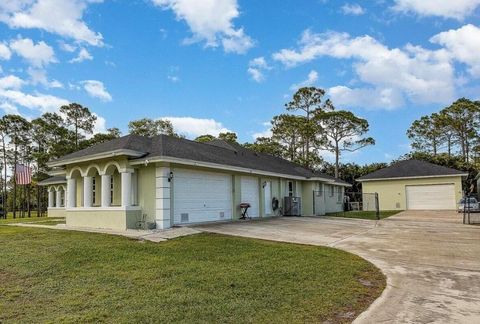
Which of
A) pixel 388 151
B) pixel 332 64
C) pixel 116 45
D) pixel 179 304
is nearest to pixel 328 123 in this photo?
pixel 388 151

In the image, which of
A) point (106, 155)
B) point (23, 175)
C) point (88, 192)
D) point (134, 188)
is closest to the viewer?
point (106, 155)

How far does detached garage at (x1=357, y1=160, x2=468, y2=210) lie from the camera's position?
96.9 feet

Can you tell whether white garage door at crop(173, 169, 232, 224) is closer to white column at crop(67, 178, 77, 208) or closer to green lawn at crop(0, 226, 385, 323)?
green lawn at crop(0, 226, 385, 323)

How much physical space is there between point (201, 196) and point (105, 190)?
3.78m

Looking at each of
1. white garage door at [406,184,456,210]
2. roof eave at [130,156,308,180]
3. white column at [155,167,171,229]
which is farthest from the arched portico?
white garage door at [406,184,456,210]

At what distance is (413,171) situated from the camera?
31.2m

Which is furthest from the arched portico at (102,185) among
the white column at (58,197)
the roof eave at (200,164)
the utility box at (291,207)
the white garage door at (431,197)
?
the white garage door at (431,197)

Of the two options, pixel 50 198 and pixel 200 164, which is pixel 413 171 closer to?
pixel 200 164

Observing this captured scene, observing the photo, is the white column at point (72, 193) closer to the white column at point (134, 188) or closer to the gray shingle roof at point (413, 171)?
the white column at point (134, 188)

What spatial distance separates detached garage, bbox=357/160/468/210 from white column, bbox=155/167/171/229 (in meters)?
23.6

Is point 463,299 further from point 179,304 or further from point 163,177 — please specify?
point 163,177

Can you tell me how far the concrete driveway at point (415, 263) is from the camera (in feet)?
17.2

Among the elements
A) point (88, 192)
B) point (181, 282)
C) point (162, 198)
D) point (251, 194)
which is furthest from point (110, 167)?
point (181, 282)

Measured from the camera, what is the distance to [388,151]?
1812 inches
